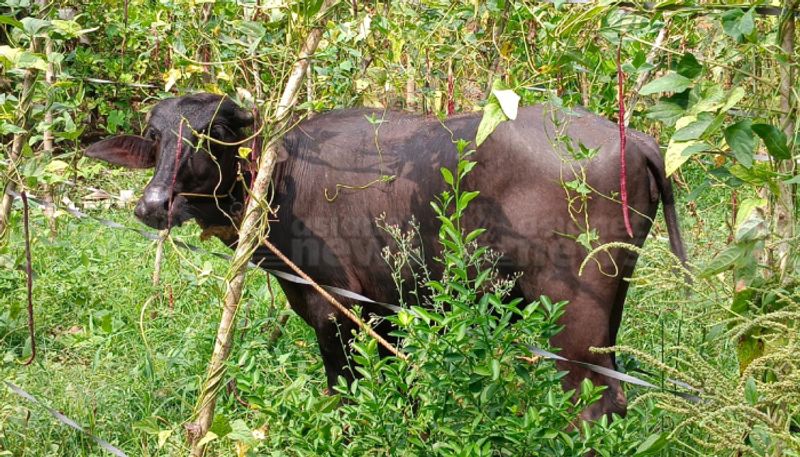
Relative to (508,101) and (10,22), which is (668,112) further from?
(10,22)

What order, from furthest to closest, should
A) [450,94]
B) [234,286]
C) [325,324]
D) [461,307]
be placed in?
1. [450,94]
2. [325,324]
3. [234,286]
4. [461,307]

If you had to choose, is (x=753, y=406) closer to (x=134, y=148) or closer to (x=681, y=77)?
(x=681, y=77)

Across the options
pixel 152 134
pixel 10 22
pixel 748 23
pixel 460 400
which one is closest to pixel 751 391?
pixel 460 400

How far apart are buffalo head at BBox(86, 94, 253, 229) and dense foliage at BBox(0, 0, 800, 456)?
0.18m

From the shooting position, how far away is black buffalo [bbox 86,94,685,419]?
3102 mm

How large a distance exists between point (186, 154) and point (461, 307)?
1.68 m

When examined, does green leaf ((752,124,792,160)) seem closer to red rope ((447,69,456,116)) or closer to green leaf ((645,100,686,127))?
green leaf ((645,100,686,127))

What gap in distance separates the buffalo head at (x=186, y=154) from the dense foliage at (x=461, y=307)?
0.59ft

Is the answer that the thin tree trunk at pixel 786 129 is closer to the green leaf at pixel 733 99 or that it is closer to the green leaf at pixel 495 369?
the green leaf at pixel 733 99

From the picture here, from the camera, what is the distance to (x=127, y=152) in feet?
12.6

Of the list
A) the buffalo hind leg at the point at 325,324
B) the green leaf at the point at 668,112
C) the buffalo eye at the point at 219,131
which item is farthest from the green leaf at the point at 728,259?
the buffalo eye at the point at 219,131

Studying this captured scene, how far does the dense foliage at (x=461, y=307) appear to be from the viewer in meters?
2.21

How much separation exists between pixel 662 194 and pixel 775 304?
877 millimetres

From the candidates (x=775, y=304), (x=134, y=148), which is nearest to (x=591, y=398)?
(x=775, y=304)
